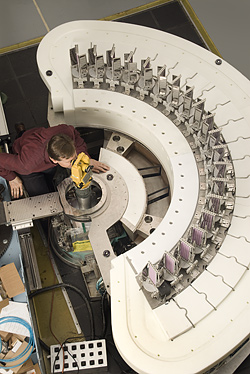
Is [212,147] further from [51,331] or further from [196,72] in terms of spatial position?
[51,331]

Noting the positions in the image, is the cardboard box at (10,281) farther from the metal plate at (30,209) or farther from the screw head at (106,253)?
the screw head at (106,253)

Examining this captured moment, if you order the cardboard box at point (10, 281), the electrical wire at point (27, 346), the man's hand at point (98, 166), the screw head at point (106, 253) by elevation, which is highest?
the man's hand at point (98, 166)

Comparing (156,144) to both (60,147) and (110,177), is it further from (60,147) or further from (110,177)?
(60,147)

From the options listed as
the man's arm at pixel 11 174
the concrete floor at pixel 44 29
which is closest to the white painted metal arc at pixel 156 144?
the man's arm at pixel 11 174

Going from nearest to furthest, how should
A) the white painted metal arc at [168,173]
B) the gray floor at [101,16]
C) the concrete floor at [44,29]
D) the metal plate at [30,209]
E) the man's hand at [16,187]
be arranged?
the white painted metal arc at [168,173], the metal plate at [30,209], the man's hand at [16,187], the concrete floor at [44,29], the gray floor at [101,16]

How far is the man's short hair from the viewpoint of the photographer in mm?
4922

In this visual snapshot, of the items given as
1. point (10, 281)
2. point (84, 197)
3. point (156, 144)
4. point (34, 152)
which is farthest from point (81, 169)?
point (10, 281)

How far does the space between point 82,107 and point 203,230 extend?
1649mm

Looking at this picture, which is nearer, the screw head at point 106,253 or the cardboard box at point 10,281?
the screw head at point 106,253

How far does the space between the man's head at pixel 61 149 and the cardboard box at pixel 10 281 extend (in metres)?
1.10

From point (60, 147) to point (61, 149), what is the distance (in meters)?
0.02

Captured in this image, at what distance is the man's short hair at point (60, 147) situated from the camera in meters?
4.92

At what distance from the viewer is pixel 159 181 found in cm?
591

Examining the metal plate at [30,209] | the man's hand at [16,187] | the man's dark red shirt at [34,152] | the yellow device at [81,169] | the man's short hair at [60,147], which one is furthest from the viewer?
the man's hand at [16,187]
